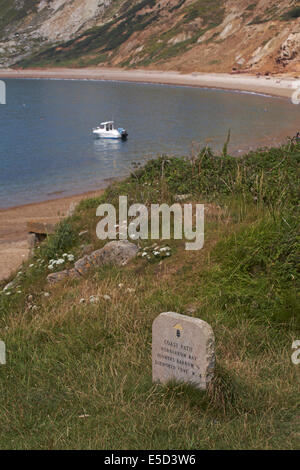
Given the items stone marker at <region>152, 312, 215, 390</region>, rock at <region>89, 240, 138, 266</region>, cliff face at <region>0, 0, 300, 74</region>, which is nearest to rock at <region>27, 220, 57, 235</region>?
rock at <region>89, 240, 138, 266</region>

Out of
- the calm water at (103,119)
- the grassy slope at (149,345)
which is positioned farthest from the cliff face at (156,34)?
the grassy slope at (149,345)

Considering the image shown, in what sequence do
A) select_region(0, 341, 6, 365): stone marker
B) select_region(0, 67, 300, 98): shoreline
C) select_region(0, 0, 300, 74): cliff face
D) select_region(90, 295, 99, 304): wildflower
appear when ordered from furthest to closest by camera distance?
1. select_region(0, 0, 300, 74): cliff face
2. select_region(0, 67, 300, 98): shoreline
3. select_region(90, 295, 99, 304): wildflower
4. select_region(0, 341, 6, 365): stone marker

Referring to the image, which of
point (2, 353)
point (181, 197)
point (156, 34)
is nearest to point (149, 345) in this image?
point (2, 353)

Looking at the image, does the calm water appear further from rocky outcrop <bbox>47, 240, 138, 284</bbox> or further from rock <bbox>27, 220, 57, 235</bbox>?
rocky outcrop <bbox>47, 240, 138, 284</bbox>

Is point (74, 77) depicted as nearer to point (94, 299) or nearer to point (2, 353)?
point (94, 299)

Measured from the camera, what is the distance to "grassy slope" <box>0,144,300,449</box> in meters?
3.98

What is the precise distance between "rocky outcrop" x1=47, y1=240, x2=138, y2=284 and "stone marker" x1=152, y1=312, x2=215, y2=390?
375 cm

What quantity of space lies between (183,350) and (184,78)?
85868mm

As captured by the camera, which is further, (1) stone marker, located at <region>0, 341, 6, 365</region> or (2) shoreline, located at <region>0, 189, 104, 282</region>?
(2) shoreline, located at <region>0, 189, 104, 282</region>

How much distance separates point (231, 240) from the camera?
23.9 ft

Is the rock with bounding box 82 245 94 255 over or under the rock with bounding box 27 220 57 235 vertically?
over

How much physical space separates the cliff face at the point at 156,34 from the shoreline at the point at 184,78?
239 cm
